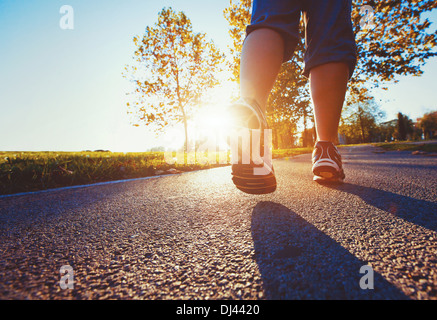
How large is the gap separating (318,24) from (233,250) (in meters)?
1.63

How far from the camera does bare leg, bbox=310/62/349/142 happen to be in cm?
151

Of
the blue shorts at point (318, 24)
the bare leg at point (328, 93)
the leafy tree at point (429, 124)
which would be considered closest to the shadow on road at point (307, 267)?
the bare leg at point (328, 93)

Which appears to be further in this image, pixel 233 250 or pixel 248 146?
pixel 248 146

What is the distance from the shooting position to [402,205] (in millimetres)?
1087

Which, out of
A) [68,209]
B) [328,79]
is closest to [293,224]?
[328,79]

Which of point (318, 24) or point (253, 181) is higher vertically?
point (318, 24)

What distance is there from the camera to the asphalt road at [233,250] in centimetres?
52

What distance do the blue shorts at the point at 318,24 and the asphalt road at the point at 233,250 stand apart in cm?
96

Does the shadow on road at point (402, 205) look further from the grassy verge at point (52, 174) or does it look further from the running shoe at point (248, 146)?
the grassy verge at point (52, 174)

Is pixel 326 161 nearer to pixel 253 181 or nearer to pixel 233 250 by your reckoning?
pixel 253 181

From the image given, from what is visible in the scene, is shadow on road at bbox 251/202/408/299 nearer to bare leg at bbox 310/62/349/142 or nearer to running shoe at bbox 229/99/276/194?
running shoe at bbox 229/99/276/194

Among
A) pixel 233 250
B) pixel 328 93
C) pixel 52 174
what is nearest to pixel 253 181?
pixel 233 250

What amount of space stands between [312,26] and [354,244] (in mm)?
1543
